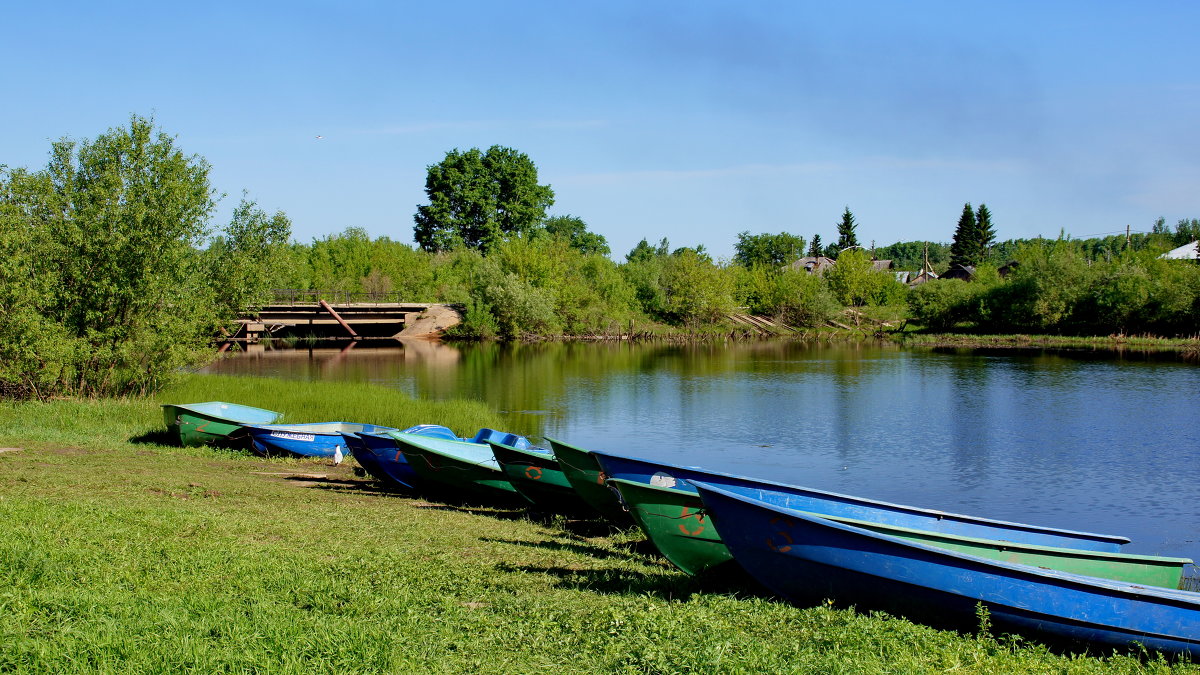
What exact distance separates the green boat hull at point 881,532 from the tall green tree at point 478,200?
78089 mm

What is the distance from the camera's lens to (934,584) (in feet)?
22.6

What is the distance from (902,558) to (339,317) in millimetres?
64548

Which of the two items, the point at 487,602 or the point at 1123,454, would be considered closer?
the point at 487,602

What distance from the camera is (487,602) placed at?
24.2ft

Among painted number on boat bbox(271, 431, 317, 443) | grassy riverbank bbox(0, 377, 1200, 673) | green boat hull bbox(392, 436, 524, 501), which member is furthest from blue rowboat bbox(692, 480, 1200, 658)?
painted number on boat bbox(271, 431, 317, 443)

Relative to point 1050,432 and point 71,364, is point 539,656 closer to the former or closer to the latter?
point 71,364

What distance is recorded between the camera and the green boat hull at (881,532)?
25.4 feet

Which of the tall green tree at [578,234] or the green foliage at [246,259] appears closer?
the green foliage at [246,259]

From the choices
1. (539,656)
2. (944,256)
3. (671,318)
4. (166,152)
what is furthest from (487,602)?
(944,256)

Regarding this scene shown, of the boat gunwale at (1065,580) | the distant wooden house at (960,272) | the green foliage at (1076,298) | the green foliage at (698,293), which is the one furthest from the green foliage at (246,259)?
the distant wooden house at (960,272)

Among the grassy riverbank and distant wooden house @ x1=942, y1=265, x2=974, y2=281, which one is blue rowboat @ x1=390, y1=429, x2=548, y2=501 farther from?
distant wooden house @ x1=942, y1=265, x2=974, y2=281

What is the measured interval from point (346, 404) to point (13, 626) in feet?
60.8

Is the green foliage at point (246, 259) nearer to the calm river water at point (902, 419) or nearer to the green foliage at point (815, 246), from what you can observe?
the calm river water at point (902, 419)

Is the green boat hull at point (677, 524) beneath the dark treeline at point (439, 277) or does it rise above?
beneath
